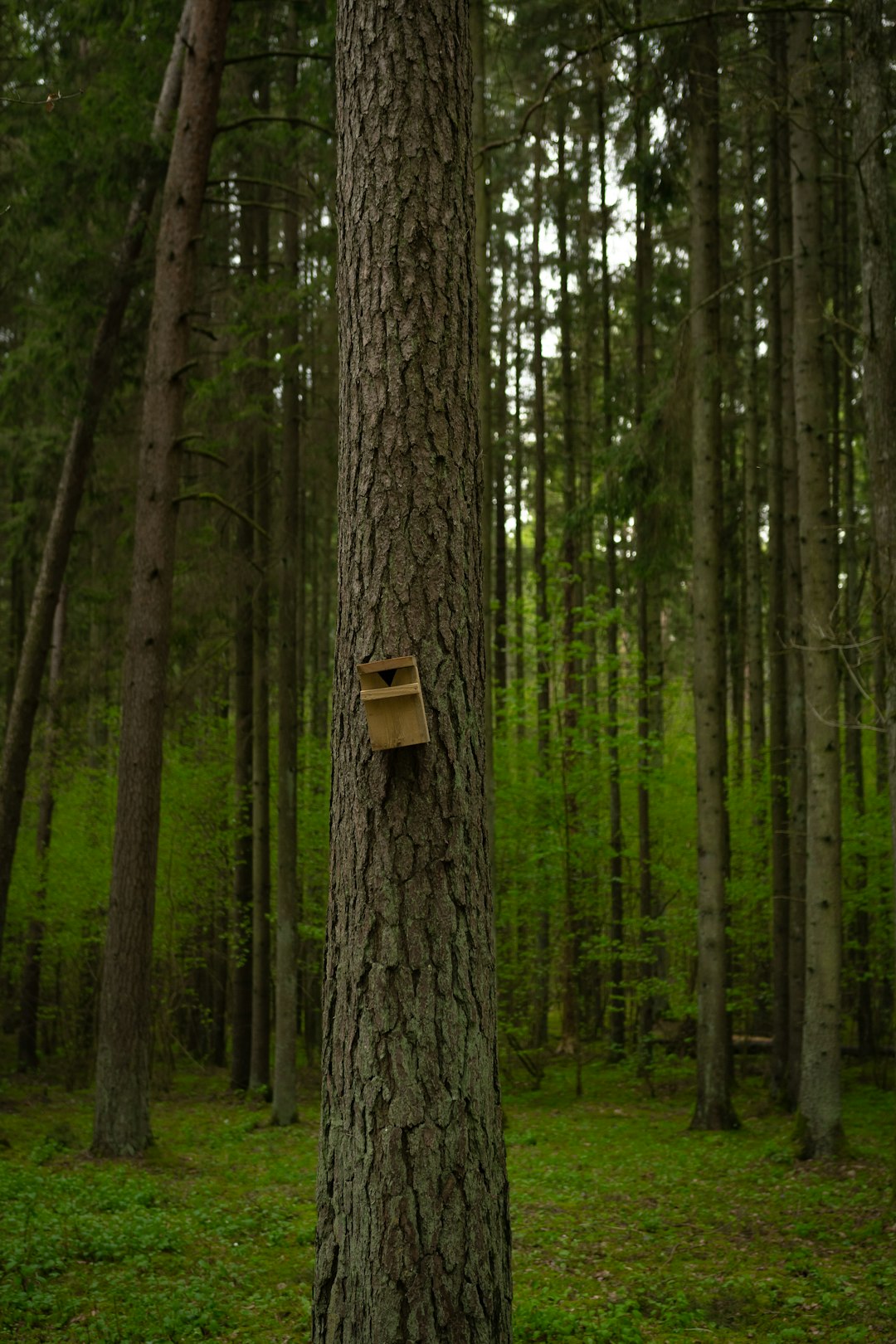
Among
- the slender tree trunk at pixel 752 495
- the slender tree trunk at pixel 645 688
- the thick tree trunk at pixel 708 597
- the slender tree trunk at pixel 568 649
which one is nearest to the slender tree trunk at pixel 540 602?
the slender tree trunk at pixel 568 649

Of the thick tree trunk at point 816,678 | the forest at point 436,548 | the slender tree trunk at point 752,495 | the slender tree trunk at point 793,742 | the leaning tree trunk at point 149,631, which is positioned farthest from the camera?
the slender tree trunk at point 752,495

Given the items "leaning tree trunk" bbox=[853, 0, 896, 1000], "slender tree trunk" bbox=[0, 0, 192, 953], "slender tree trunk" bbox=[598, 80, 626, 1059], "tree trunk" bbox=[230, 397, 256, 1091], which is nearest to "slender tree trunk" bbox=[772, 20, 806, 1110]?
"slender tree trunk" bbox=[598, 80, 626, 1059]

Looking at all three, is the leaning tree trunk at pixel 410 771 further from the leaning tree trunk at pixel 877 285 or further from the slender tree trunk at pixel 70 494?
the slender tree trunk at pixel 70 494

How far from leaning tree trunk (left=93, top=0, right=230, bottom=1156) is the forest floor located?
0.80m

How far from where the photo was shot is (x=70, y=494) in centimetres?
1125

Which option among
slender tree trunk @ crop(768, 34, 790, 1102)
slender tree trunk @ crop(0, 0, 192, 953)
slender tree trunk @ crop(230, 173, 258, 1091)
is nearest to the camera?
slender tree trunk @ crop(0, 0, 192, 953)

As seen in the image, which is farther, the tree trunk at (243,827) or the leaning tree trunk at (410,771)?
the tree trunk at (243,827)

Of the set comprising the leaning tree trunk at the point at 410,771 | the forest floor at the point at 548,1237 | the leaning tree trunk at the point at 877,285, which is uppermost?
the leaning tree trunk at the point at 877,285

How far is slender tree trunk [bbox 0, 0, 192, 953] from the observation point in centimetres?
1082

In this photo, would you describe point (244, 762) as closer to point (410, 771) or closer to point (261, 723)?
point (261, 723)

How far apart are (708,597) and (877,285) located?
4.11 meters

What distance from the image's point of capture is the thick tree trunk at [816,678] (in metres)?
9.14

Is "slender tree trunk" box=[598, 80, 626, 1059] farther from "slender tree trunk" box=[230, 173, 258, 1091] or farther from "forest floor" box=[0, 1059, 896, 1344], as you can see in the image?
"slender tree trunk" box=[230, 173, 258, 1091]

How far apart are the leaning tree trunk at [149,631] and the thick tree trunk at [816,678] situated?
544cm
